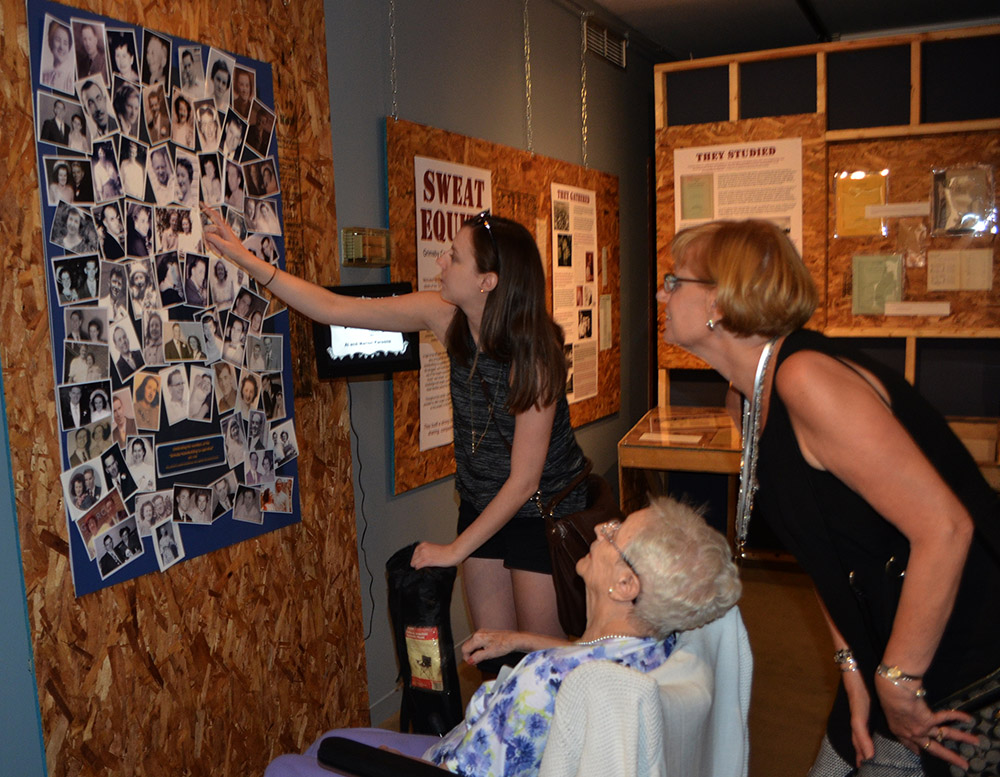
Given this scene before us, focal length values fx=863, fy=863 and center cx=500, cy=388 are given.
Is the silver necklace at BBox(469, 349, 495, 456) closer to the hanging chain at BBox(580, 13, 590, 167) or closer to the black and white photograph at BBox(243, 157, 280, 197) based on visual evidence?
the black and white photograph at BBox(243, 157, 280, 197)

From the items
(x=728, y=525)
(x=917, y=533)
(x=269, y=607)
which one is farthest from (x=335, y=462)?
(x=728, y=525)

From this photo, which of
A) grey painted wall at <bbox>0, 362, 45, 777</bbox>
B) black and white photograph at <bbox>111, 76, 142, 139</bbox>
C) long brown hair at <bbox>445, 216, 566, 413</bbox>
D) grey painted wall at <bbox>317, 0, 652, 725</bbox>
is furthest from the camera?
grey painted wall at <bbox>317, 0, 652, 725</bbox>

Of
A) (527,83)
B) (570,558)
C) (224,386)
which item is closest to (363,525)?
(224,386)

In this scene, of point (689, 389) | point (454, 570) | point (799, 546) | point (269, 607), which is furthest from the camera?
point (689, 389)

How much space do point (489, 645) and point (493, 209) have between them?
8.04 feet

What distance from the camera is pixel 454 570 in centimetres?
221

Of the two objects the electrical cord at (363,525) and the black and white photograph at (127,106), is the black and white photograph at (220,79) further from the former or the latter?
the electrical cord at (363,525)

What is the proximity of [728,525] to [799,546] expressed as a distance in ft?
13.5

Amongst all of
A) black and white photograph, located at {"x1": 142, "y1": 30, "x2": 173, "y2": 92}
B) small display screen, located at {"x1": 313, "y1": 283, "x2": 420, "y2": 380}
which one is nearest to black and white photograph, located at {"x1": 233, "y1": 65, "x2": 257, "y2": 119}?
black and white photograph, located at {"x1": 142, "y1": 30, "x2": 173, "y2": 92}

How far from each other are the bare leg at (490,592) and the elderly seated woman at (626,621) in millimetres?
796

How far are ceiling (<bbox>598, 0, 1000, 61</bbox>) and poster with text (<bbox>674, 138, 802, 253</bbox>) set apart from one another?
107 cm

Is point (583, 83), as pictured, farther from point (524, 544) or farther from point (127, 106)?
point (524, 544)

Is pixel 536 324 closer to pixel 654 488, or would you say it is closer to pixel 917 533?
pixel 917 533

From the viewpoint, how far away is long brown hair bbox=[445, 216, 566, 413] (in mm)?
2277
